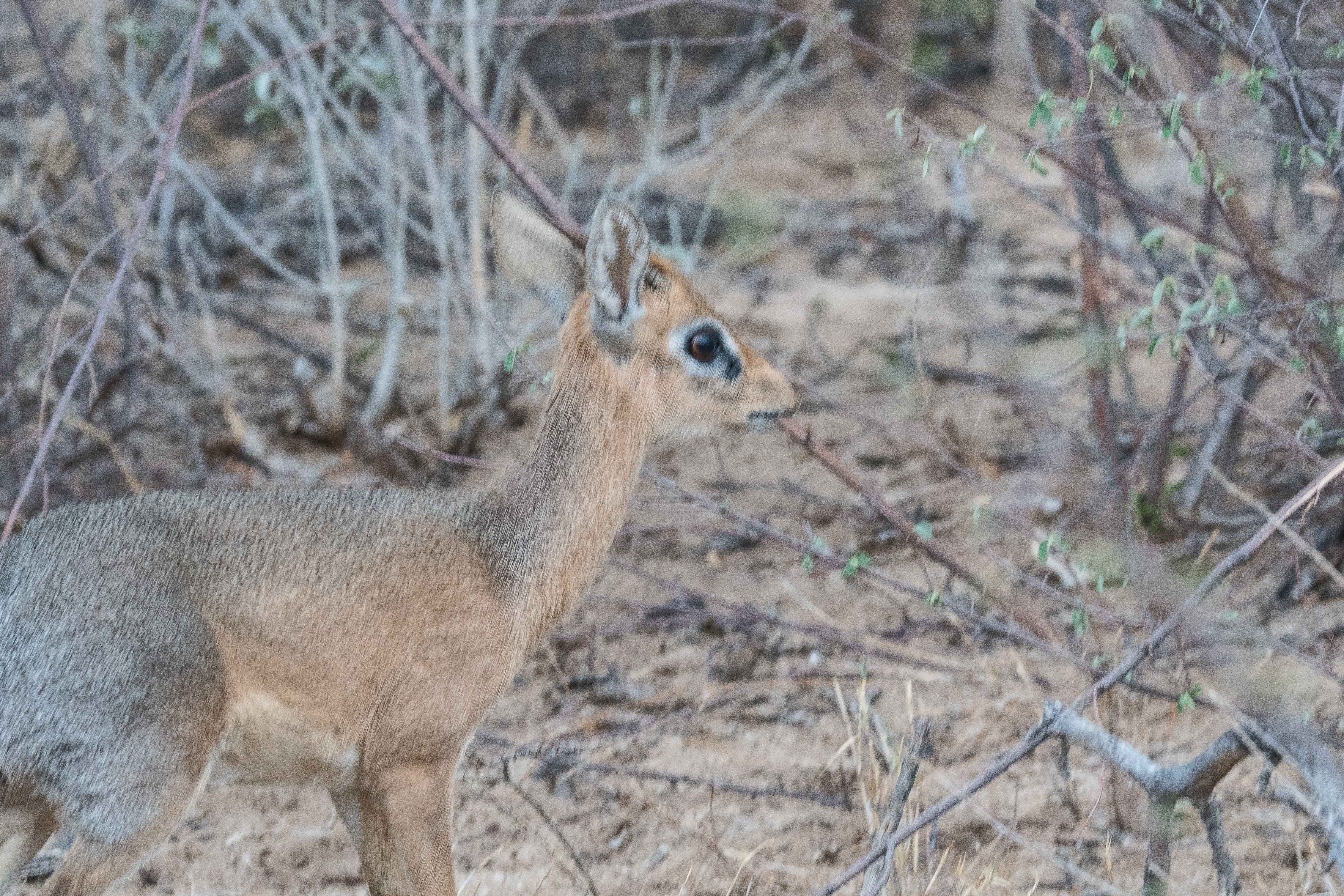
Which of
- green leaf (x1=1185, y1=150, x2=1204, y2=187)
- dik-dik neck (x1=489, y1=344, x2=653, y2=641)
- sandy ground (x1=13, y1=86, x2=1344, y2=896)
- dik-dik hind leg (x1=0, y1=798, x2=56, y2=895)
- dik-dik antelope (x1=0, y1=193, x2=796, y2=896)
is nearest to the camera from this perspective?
dik-dik antelope (x1=0, y1=193, x2=796, y2=896)

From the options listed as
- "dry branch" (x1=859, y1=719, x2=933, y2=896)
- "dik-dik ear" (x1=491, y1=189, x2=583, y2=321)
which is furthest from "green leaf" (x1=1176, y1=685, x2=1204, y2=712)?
"dik-dik ear" (x1=491, y1=189, x2=583, y2=321)

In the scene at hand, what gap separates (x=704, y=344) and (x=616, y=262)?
0.37 meters

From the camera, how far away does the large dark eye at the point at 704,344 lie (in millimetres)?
3959

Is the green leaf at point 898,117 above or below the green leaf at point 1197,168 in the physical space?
above

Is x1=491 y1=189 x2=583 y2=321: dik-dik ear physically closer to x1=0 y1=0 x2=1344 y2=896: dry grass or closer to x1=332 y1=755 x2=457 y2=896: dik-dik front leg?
x1=0 y1=0 x2=1344 y2=896: dry grass

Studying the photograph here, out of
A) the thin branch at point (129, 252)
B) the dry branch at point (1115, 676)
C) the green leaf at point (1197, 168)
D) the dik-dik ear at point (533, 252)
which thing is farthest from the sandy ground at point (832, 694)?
the thin branch at point (129, 252)

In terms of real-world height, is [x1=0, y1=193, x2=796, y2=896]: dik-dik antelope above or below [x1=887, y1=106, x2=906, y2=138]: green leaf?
below

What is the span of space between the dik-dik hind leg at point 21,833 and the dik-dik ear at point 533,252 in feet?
5.80

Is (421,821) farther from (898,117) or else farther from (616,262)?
(898,117)

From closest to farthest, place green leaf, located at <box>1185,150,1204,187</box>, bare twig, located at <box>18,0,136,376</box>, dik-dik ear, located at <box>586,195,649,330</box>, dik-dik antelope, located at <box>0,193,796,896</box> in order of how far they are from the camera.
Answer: dik-dik antelope, located at <box>0,193,796,896</box>
green leaf, located at <box>1185,150,1204,187</box>
dik-dik ear, located at <box>586,195,649,330</box>
bare twig, located at <box>18,0,136,376</box>

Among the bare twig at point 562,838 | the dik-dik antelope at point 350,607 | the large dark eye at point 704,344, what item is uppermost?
the large dark eye at point 704,344

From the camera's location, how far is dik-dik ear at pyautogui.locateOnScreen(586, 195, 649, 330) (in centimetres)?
358

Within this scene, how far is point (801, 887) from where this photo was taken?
4207 millimetres

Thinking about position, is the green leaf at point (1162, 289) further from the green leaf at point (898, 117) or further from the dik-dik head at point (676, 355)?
the dik-dik head at point (676, 355)
